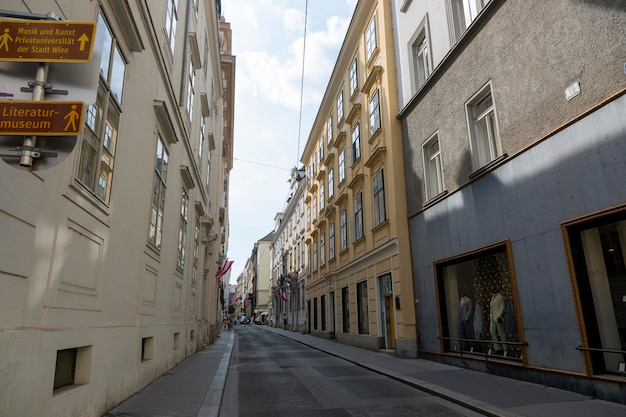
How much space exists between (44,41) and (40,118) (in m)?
0.60

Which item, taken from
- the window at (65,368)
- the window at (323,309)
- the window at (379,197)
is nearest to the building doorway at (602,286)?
the window at (65,368)

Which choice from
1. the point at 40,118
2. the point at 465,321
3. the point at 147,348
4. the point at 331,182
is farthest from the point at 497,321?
the point at 331,182

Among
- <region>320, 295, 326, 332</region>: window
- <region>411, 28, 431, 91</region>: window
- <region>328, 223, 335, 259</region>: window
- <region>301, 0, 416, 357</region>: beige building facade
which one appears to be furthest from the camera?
<region>320, 295, 326, 332</region>: window

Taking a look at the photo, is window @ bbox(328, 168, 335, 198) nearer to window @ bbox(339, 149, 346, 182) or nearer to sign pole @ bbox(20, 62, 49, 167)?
window @ bbox(339, 149, 346, 182)

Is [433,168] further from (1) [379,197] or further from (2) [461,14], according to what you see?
(2) [461,14]

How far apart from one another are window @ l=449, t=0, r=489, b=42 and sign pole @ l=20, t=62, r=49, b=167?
11.0 meters

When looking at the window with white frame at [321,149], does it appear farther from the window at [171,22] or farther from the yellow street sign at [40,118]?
the yellow street sign at [40,118]

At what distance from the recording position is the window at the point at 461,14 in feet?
37.2

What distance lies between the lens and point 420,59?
49.0 ft

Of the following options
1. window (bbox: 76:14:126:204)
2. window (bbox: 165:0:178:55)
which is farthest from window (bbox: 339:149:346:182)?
window (bbox: 76:14:126:204)

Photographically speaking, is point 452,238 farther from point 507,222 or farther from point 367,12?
point 367,12

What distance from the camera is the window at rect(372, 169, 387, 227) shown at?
53.5 feet

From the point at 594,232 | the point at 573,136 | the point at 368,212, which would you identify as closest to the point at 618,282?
the point at 594,232

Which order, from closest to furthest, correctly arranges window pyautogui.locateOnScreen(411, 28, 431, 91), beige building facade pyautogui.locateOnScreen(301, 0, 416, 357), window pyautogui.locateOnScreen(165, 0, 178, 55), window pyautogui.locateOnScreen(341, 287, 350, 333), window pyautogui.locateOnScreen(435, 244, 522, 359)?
1. window pyautogui.locateOnScreen(435, 244, 522, 359)
2. window pyautogui.locateOnScreen(165, 0, 178, 55)
3. window pyautogui.locateOnScreen(411, 28, 431, 91)
4. beige building facade pyautogui.locateOnScreen(301, 0, 416, 357)
5. window pyautogui.locateOnScreen(341, 287, 350, 333)
